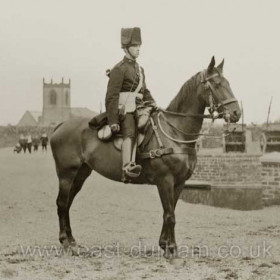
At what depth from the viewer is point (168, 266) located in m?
7.02

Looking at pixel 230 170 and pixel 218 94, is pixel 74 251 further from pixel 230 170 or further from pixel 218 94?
pixel 230 170

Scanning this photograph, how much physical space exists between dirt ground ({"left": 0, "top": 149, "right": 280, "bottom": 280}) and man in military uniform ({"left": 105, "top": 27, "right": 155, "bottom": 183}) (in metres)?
1.23

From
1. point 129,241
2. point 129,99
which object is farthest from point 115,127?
point 129,241

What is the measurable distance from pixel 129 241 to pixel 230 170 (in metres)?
15.5

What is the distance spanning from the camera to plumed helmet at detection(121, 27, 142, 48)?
7371mm

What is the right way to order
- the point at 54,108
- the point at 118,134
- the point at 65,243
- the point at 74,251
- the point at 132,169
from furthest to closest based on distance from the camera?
the point at 54,108 < the point at 65,243 < the point at 74,251 < the point at 118,134 < the point at 132,169

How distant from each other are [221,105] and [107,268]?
245 centimetres

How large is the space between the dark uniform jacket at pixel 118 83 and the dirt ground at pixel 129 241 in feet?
6.31

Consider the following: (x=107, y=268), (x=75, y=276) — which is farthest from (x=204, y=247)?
(x=75, y=276)

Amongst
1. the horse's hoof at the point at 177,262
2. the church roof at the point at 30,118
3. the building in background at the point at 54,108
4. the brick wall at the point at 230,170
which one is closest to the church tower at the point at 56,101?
the building in background at the point at 54,108

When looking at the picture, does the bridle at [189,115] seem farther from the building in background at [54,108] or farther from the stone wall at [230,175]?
the building in background at [54,108]

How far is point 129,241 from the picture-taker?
888cm

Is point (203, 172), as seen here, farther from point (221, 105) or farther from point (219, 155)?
point (221, 105)

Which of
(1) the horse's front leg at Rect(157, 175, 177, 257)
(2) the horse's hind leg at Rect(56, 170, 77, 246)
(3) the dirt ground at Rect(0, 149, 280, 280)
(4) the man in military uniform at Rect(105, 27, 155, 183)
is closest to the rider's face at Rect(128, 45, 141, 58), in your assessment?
(4) the man in military uniform at Rect(105, 27, 155, 183)
